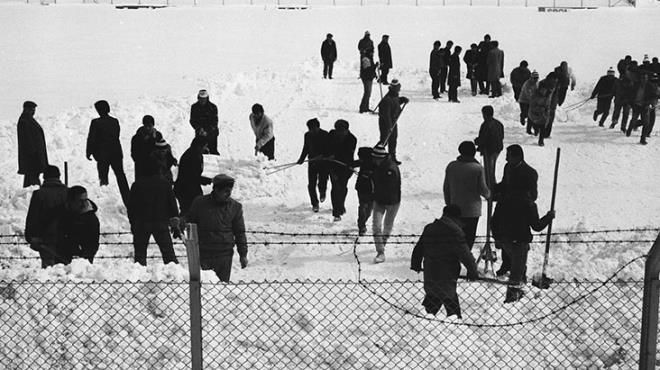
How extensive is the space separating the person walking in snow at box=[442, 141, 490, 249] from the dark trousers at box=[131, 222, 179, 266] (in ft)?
10.5

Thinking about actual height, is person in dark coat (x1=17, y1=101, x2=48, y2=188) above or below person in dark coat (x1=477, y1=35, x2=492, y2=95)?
below

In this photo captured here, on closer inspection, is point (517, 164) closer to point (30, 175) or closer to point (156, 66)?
point (30, 175)

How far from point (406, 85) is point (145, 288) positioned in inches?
711

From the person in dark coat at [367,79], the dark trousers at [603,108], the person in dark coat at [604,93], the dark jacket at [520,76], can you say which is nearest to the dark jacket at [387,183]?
the person in dark coat at [367,79]

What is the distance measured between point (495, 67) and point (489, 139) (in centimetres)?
814

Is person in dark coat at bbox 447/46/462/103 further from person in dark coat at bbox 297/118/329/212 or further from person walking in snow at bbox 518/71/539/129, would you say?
person in dark coat at bbox 297/118/329/212

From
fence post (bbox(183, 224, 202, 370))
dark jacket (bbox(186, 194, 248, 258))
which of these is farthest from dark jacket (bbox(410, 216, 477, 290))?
fence post (bbox(183, 224, 202, 370))

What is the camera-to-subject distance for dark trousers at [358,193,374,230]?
11.9 m

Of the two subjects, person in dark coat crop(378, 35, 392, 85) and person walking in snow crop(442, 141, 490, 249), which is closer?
person walking in snow crop(442, 141, 490, 249)

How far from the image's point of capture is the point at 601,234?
12281 millimetres

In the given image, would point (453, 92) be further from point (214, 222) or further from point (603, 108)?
point (214, 222)

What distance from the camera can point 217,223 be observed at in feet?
30.5

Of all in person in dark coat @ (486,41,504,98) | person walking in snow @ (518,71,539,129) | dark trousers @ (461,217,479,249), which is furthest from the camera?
person in dark coat @ (486,41,504,98)

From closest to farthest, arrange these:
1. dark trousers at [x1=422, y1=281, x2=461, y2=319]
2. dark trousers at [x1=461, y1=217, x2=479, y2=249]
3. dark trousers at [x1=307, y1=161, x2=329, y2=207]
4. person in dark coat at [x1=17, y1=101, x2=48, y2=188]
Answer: dark trousers at [x1=422, y1=281, x2=461, y2=319], dark trousers at [x1=461, y1=217, x2=479, y2=249], dark trousers at [x1=307, y1=161, x2=329, y2=207], person in dark coat at [x1=17, y1=101, x2=48, y2=188]
